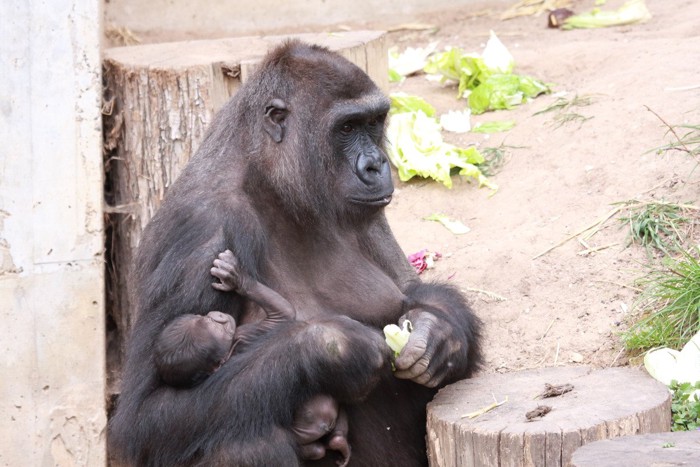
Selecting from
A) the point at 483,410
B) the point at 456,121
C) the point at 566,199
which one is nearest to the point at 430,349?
the point at 483,410

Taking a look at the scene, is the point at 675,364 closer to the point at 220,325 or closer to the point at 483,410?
the point at 483,410

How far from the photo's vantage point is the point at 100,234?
560 centimetres

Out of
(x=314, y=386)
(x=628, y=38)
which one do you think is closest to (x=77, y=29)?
(x=314, y=386)

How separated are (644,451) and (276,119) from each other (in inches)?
75.9

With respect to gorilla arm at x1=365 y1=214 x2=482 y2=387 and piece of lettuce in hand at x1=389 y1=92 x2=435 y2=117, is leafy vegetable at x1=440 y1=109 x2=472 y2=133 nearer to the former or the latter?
piece of lettuce in hand at x1=389 y1=92 x2=435 y2=117

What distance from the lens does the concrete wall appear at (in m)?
5.43

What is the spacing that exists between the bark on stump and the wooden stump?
85.9 inches

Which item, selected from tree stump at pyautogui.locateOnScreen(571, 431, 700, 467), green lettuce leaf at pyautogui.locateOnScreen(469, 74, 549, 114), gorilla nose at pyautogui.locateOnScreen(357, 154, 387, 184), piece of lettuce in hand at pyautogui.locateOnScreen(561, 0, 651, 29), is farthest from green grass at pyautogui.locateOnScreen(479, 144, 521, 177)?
tree stump at pyautogui.locateOnScreen(571, 431, 700, 467)

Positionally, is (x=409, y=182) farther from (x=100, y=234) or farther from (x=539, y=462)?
(x=539, y=462)

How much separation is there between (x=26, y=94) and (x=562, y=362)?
2968 mm

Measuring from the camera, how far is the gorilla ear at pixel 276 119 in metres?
4.31

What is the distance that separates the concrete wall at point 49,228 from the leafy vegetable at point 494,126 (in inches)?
124

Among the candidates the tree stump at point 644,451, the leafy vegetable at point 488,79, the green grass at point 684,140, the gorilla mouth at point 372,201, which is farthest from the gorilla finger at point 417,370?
the leafy vegetable at point 488,79

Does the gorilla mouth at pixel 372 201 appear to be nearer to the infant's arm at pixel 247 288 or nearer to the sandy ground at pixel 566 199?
the infant's arm at pixel 247 288
